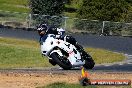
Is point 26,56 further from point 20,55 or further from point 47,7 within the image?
point 47,7

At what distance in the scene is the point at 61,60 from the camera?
1428 cm

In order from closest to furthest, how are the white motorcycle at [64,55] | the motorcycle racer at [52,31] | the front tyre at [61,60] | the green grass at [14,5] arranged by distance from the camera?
the motorcycle racer at [52,31] < the white motorcycle at [64,55] < the front tyre at [61,60] < the green grass at [14,5]

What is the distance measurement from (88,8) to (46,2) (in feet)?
16.0

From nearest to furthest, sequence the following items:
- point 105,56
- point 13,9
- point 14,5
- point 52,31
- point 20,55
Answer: point 52,31
point 20,55
point 105,56
point 13,9
point 14,5

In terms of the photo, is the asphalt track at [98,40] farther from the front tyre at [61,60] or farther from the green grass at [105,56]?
the front tyre at [61,60]

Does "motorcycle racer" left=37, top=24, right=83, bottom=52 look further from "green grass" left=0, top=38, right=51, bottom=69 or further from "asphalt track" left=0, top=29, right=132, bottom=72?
"asphalt track" left=0, top=29, right=132, bottom=72

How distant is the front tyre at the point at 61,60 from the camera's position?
46.2ft

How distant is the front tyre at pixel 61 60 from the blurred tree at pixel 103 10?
43265 mm

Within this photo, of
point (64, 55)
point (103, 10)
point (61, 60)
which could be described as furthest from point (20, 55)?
point (103, 10)

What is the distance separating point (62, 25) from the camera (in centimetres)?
5459

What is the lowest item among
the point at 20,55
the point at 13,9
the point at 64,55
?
the point at 13,9

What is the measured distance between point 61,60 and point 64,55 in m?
0.20

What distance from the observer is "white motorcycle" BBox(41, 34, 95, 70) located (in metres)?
13.9

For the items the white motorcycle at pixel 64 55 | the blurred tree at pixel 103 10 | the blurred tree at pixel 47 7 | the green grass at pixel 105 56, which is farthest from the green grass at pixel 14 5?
the white motorcycle at pixel 64 55
